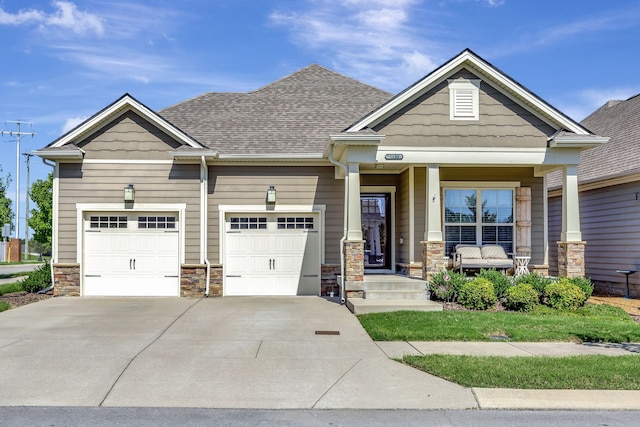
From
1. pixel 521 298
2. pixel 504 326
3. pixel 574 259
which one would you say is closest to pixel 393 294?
pixel 521 298

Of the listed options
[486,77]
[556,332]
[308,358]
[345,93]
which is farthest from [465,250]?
[308,358]

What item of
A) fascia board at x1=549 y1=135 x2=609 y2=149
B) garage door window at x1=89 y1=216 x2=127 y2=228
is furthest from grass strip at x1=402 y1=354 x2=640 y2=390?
garage door window at x1=89 y1=216 x2=127 y2=228

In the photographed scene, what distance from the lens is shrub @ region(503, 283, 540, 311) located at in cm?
1212

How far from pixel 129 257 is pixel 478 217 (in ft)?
30.2

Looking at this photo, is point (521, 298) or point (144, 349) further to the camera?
point (521, 298)

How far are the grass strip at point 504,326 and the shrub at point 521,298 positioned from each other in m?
0.23

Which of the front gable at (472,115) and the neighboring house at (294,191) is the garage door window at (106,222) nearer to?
the neighboring house at (294,191)

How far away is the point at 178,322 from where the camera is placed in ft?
35.1

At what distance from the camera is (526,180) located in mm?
15539

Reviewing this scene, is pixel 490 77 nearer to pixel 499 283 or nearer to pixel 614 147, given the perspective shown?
pixel 499 283

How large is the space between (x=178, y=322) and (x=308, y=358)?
3755mm

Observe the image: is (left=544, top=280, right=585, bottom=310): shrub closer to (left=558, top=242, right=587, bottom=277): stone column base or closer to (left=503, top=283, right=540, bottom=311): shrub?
(left=503, top=283, right=540, bottom=311): shrub

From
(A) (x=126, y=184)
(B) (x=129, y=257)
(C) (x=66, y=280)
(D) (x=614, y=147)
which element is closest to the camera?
(C) (x=66, y=280)

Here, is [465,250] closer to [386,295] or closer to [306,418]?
[386,295]
